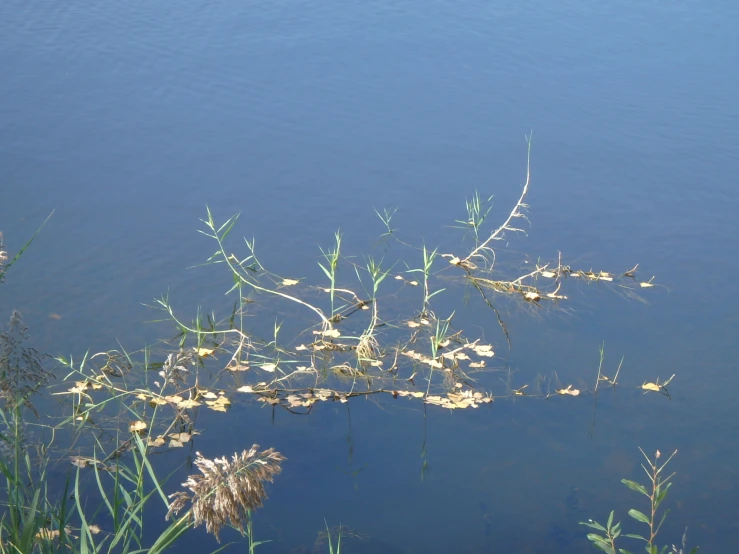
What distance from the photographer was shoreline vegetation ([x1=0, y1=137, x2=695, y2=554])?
4.00m

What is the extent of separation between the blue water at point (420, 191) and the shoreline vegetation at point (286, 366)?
13cm

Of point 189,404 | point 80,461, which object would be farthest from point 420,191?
point 80,461

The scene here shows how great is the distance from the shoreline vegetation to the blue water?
0.13m

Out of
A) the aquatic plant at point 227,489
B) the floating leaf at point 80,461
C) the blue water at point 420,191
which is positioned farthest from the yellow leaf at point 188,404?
the aquatic plant at point 227,489

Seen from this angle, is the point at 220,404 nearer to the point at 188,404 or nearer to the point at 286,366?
the point at 188,404

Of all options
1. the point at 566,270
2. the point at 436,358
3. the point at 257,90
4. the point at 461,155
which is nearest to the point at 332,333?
the point at 436,358

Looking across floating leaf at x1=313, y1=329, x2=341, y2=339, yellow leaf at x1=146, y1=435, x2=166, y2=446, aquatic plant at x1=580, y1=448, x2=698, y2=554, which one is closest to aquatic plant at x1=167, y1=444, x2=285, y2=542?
aquatic plant at x1=580, y1=448, x2=698, y2=554

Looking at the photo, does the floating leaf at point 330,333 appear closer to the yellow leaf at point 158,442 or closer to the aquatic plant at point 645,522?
the yellow leaf at point 158,442

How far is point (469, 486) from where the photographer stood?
429 cm

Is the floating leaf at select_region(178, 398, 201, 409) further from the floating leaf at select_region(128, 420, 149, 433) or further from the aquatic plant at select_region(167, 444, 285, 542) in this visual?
the aquatic plant at select_region(167, 444, 285, 542)

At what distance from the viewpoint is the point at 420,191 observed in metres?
7.08

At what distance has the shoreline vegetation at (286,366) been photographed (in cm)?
400

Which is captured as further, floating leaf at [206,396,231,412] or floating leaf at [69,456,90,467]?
floating leaf at [206,396,231,412]

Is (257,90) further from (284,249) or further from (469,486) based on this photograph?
(469,486)
